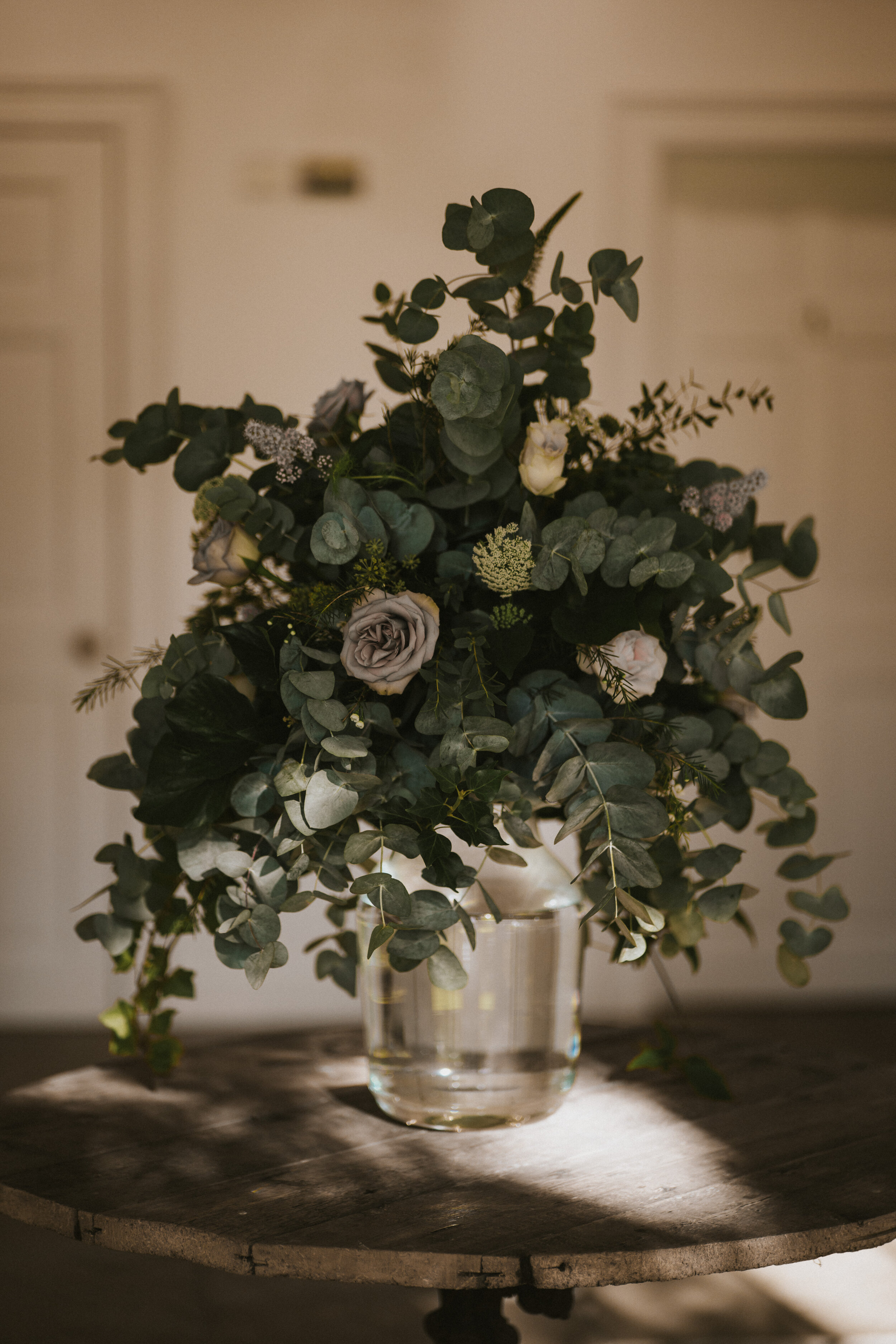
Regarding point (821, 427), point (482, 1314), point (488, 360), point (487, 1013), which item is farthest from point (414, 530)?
point (821, 427)

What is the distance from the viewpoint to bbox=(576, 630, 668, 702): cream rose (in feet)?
Answer: 2.68

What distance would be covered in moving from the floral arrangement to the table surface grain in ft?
0.44

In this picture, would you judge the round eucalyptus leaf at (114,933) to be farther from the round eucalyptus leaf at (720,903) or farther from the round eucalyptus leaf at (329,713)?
the round eucalyptus leaf at (720,903)

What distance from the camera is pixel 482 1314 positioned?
3.30ft

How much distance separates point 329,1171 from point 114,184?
2980 mm

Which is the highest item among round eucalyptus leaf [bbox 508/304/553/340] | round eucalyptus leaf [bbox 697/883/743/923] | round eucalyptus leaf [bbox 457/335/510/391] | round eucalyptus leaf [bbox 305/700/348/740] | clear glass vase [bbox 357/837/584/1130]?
round eucalyptus leaf [bbox 508/304/553/340]

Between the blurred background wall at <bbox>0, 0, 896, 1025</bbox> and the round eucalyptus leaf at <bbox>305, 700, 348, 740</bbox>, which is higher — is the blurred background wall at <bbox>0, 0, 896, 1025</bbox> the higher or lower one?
the higher one

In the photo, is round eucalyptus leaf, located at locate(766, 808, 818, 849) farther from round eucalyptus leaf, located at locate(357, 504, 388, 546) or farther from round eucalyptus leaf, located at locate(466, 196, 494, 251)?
round eucalyptus leaf, located at locate(466, 196, 494, 251)

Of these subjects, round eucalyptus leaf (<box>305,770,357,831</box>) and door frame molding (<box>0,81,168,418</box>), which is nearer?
round eucalyptus leaf (<box>305,770,357,831</box>)

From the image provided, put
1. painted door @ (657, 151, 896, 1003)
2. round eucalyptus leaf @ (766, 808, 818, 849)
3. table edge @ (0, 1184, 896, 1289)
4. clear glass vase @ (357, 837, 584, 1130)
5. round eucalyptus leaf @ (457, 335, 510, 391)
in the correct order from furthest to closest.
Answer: painted door @ (657, 151, 896, 1003)
round eucalyptus leaf @ (766, 808, 818, 849)
clear glass vase @ (357, 837, 584, 1130)
round eucalyptus leaf @ (457, 335, 510, 391)
table edge @ (0, 1184, 896, 1289)

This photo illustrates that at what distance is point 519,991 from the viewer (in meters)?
0.91

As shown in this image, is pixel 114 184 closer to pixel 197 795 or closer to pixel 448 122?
pixel 448 122

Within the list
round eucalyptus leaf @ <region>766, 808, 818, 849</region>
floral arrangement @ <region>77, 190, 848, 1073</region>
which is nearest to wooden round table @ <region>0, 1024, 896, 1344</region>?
floral arrangement @ <region>77, 190, 848, 1073</region>

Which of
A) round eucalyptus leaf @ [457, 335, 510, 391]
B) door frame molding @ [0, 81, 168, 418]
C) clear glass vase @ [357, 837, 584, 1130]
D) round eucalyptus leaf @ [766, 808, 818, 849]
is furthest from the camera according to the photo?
door frame molding @ [0, 81, 168, 418]
